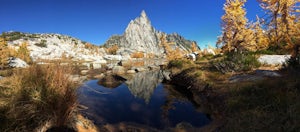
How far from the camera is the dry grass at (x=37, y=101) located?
11.0 feet

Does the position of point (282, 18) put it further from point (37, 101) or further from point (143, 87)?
point (37, 101)

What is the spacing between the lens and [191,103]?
29.4 ft

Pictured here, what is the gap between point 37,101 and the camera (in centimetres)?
334

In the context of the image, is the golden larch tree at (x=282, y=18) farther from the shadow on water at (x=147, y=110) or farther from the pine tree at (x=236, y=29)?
the shadow on water at (x=147, y=110)

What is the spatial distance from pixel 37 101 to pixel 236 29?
1496 centimetres

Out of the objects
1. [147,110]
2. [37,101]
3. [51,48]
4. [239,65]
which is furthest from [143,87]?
[51,48]

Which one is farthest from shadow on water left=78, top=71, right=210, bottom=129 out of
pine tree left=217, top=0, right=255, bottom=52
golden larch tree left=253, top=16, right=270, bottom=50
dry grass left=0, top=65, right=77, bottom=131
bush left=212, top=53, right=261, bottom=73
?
golden larch tree left=253, top=16, right=270, bottom=50

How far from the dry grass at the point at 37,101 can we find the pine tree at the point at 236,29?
527 inches

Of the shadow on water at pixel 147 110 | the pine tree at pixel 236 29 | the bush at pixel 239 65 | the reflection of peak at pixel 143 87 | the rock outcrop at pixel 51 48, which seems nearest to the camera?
the shadow on water at pixel 147 110

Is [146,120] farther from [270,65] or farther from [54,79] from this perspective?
[270,65]

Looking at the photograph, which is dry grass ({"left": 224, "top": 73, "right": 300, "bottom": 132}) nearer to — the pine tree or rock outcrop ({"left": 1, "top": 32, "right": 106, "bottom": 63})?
the pine tree

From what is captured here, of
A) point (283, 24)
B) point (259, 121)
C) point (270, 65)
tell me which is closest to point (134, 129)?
point (259, 121)

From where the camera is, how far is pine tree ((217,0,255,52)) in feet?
44.3

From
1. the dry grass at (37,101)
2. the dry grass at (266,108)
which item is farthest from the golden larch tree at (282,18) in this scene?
the dry grass at (37,101)
